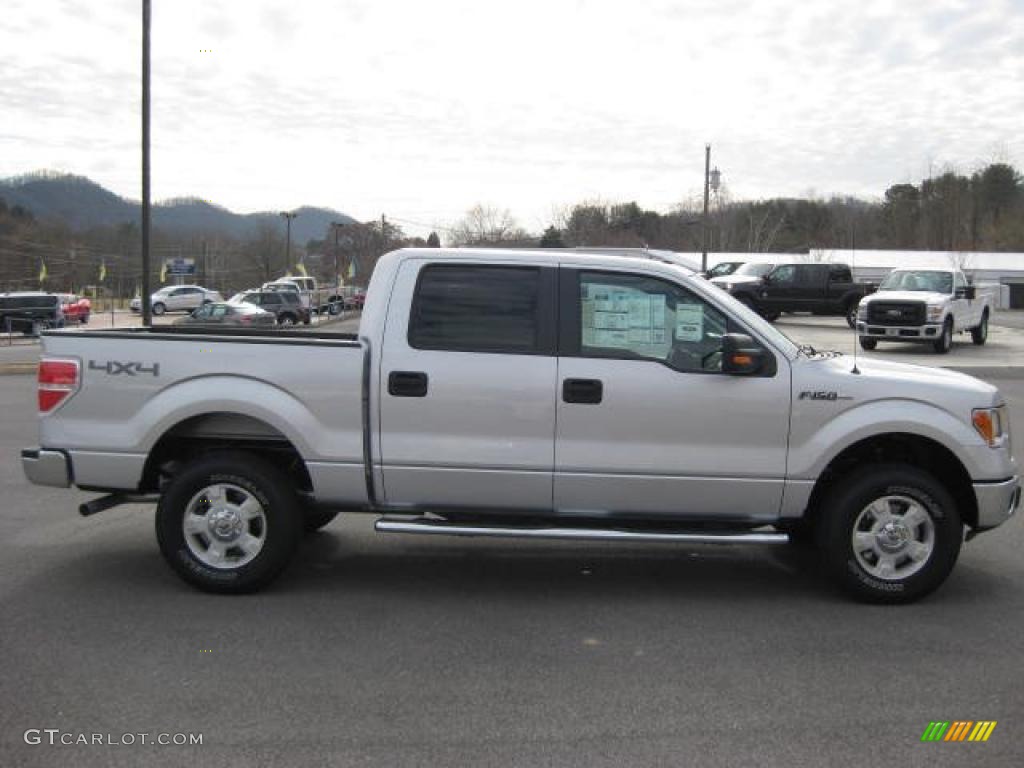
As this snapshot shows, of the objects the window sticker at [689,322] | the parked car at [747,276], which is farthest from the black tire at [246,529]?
the parked car at [747,276]

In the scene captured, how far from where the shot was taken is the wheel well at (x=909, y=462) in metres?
5.22

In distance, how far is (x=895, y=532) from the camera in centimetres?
509

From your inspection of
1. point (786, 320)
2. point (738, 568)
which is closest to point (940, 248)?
point (786, 320)

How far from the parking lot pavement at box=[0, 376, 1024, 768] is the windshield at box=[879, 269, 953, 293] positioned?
19.0 metres

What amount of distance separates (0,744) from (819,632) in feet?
12.0

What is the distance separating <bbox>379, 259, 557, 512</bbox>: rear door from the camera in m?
5.04

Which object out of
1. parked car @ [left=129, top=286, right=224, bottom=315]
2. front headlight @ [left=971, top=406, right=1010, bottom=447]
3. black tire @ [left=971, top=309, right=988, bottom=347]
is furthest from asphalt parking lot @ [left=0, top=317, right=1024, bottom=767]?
parked car @ [left=129, top=286, right=224, bottom=315]

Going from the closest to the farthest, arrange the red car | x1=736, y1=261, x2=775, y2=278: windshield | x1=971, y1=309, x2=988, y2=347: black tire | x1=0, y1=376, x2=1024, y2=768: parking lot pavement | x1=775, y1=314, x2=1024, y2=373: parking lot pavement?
1. x1=0, y1=376, x2=1024, y2=768: parking lot pavement
2. x1=775, y1=314, x2=1024, y2=373: parking lot pavement
3. x1=971, y1=309, x2=988, y2=347: black tire
4. x1=736, y1=261, x2=775, y2=278: windshield
5. the red car

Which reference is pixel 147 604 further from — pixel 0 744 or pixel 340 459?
pixel 0 744

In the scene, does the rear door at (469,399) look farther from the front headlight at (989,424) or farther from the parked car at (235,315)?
the parked car at (235,315)

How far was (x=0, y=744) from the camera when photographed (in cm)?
350

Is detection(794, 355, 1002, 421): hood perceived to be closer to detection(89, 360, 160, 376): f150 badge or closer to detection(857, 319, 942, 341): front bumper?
detection(89, 360, 160, 376): f150 badge

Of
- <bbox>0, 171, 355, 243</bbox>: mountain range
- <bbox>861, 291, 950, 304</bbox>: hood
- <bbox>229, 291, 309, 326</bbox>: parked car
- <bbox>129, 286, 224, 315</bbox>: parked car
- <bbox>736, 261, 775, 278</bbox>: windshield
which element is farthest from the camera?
<bbox>0, 171, 355, 243</bbox>: mountain range

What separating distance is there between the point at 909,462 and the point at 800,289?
2691 cm
